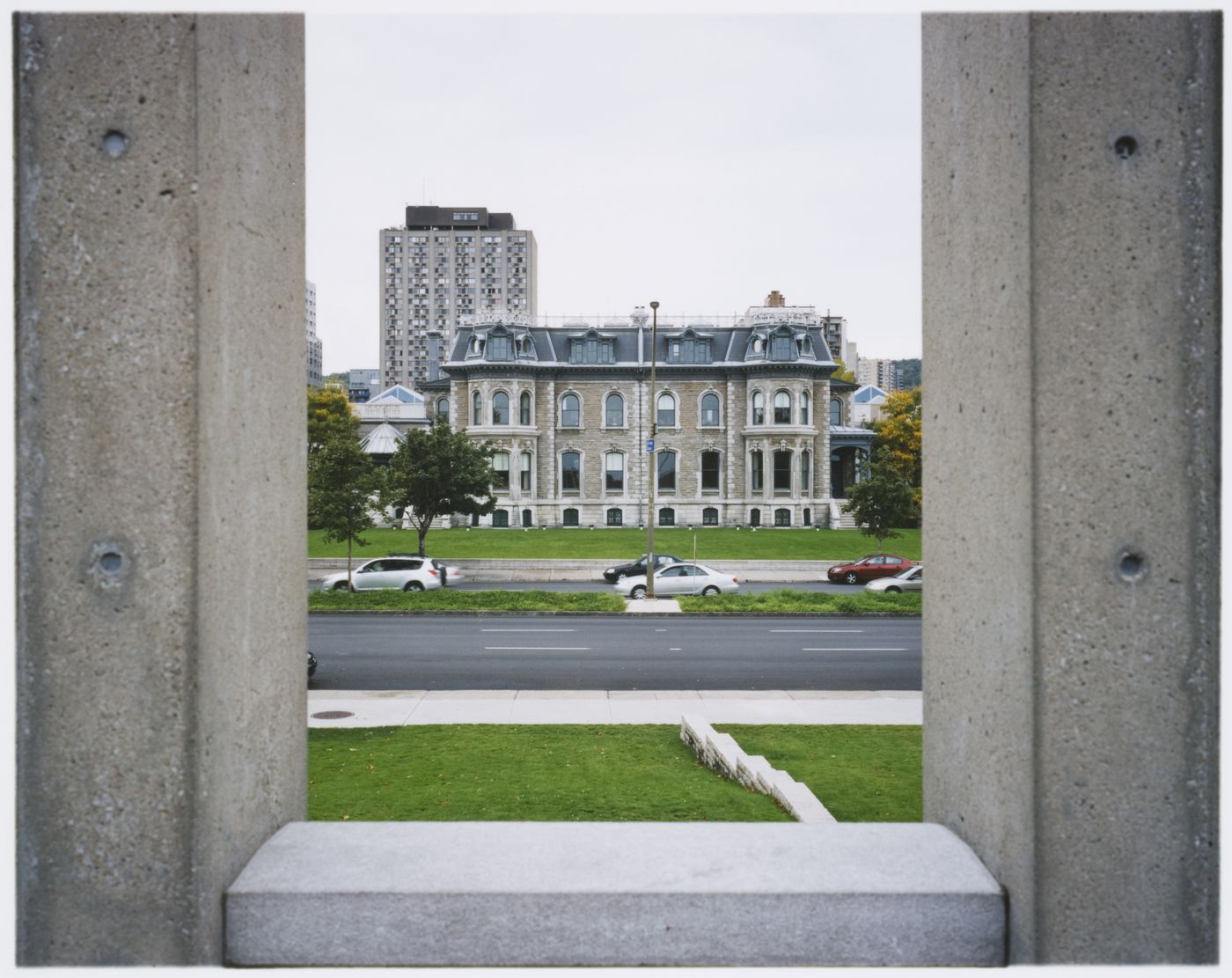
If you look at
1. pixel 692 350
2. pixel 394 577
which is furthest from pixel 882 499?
pixel 692 350

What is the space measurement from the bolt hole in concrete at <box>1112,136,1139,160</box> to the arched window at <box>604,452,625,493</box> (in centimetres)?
5174

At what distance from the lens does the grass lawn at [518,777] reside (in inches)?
280

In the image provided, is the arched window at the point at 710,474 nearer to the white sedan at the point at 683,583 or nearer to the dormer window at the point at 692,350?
the dormer window at the point at 692,350

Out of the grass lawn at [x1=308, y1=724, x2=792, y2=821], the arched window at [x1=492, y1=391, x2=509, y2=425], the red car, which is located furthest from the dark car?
the arched window at [x1=492, y1=391, x2=509, y2=425]

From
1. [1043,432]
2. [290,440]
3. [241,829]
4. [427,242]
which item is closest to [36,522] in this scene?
[290,440]

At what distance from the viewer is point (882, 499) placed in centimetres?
3238

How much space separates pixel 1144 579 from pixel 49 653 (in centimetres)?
345

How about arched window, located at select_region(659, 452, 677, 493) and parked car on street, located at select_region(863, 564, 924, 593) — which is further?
arched window, located at select_region(659, 452, 677, 493)

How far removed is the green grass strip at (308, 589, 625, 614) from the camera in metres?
23.0

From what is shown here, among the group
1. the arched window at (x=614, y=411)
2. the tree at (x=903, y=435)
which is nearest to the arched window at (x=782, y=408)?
the tree at (x=903, y=435)

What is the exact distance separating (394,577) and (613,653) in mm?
12436

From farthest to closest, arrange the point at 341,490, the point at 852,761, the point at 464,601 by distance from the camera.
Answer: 1. the point at 341,490
2. the point at 464,601
3. the point at 852,761

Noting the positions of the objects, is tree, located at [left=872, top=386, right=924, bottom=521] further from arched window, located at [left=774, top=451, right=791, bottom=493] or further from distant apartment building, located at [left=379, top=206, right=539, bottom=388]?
distant apartment building, located at [left=379, top=206, right=539, bottom=388]

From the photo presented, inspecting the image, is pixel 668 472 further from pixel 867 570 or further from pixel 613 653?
pixel 613 653
